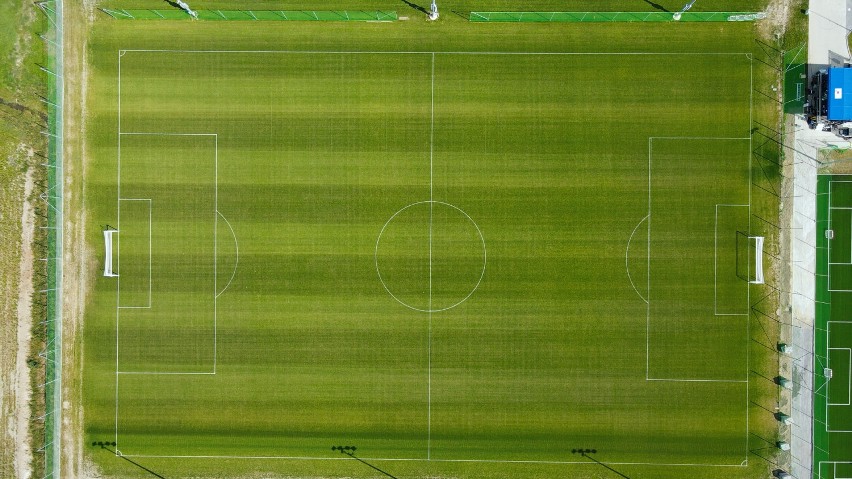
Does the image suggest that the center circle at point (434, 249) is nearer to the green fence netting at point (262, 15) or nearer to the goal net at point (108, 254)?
the green fence netting at point (262, 15)

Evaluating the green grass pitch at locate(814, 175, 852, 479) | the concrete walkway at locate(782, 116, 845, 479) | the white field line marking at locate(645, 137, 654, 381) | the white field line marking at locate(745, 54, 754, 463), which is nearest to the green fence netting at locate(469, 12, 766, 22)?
the white field line marking at locate(745, 54, 754, 463)

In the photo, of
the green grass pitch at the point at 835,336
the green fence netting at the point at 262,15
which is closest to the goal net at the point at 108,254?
the green fence netting at the point at 262,15

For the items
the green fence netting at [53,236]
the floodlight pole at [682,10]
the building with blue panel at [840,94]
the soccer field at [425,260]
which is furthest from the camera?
the green fence netting at [53,236]

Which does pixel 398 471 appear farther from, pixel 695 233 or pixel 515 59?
pixel 515 59

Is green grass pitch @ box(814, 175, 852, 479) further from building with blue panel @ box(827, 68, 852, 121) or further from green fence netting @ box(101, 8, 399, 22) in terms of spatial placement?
green fence netting @ box(101, 8, 399, 22)

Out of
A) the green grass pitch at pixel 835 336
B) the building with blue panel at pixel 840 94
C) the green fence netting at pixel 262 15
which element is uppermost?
the green fence netting at pixel 262 15

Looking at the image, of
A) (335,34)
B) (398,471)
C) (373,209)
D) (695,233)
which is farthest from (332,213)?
(695,233)

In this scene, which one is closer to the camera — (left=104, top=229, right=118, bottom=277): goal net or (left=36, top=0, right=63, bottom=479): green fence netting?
(left=104, top=229, right=118, bottom=277): goal net
